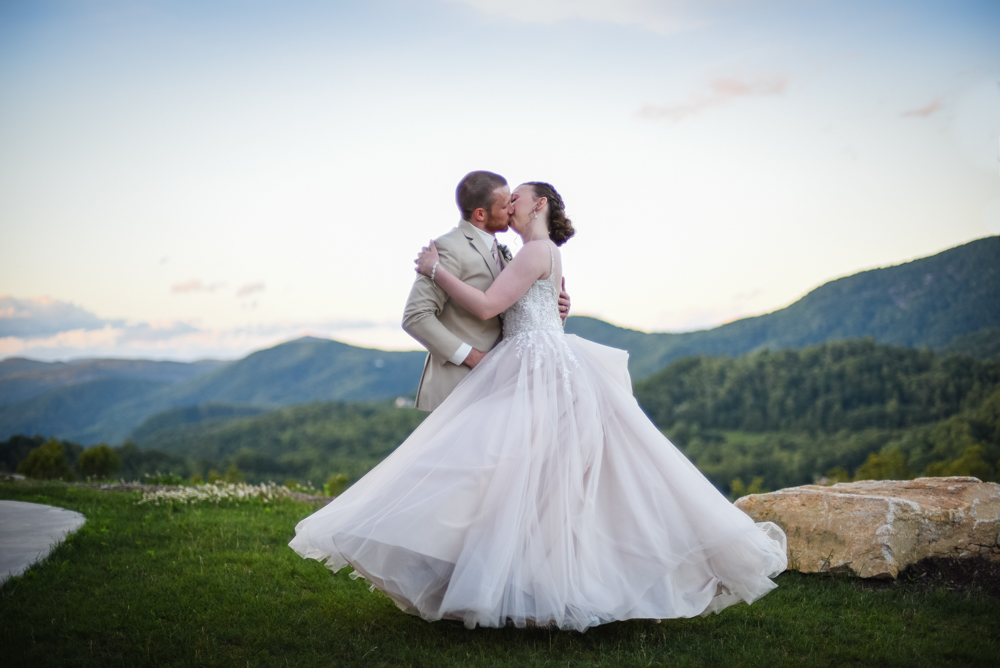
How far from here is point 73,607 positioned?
175 inches

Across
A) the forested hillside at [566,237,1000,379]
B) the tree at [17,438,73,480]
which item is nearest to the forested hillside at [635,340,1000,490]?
the forested hillside at [566,237,1000,379]

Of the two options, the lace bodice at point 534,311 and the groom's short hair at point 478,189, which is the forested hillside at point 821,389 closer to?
the lace bodice at point 534,311

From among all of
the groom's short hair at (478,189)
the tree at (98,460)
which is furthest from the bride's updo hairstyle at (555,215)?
the tree at (98,460)

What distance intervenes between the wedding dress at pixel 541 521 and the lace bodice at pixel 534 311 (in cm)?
33

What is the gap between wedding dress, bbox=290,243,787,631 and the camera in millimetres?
3625

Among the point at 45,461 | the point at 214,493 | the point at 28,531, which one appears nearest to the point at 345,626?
the point at 28,531

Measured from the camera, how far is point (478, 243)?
4543mm

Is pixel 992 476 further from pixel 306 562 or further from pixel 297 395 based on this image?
pixel 297 395

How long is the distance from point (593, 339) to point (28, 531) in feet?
375

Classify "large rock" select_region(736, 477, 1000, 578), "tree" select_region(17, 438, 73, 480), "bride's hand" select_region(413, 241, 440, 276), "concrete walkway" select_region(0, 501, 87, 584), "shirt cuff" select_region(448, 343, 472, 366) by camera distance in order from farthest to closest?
"tree" select_region(17, 438, 73, 480)
"large rock" select_region(736, 477, 1000, 578)
"concrete walkway" select_region(0, 501, 87, 584)
"shirt cuff" select_region(448, 343, 472, 366)
"bride's hand" select_region(413, 241, 440, 276)

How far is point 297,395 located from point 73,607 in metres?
189

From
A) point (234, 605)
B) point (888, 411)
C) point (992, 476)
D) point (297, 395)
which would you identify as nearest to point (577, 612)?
point (234, 605)

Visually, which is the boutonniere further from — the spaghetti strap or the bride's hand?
the bride's hand

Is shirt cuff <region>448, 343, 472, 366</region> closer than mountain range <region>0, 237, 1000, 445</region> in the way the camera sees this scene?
Yes
